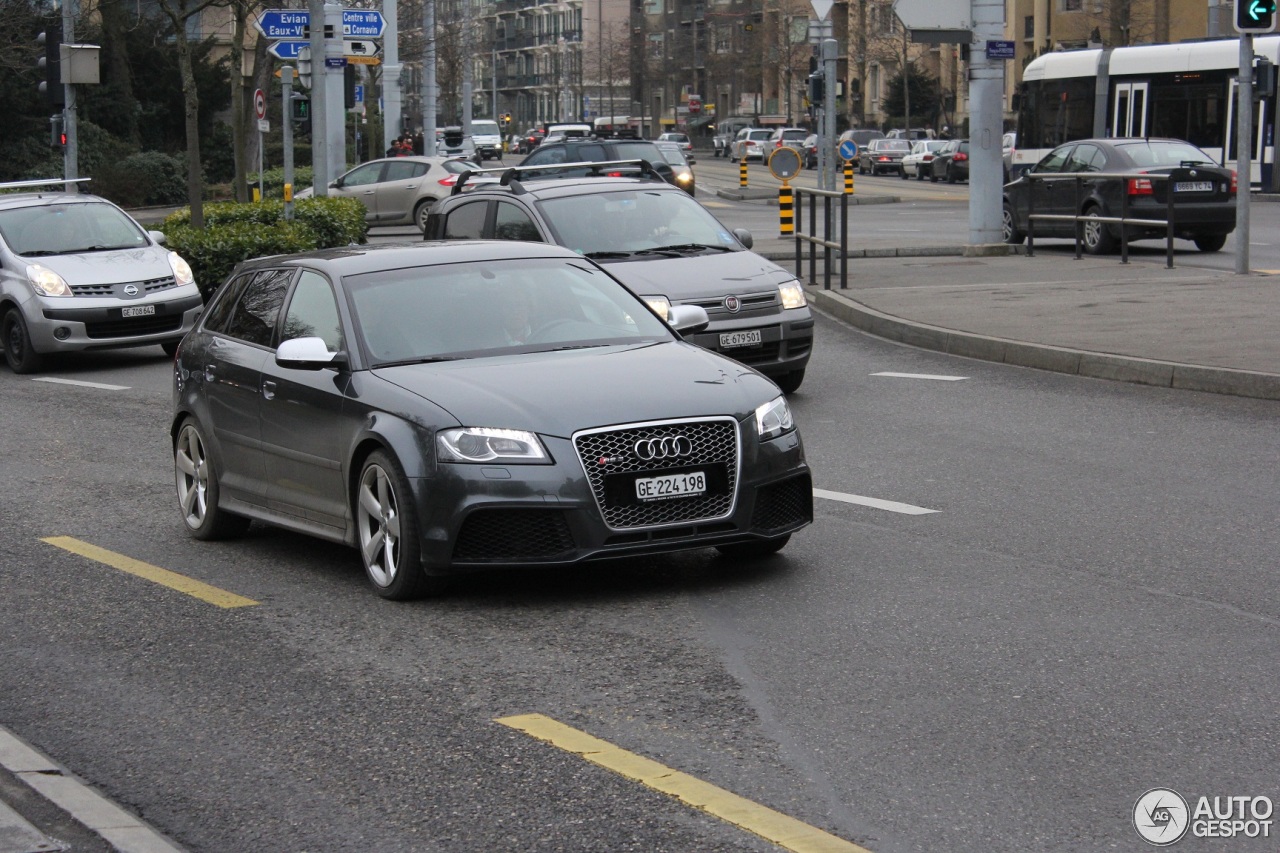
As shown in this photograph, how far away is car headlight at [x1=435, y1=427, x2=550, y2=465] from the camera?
288 inches

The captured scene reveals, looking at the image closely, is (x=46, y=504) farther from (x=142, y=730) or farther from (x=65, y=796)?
(x=65, y=796)

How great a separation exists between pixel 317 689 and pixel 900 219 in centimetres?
3430

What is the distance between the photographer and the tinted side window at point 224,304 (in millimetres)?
9547

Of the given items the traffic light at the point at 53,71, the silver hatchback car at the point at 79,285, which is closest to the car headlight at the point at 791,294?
the silver hatchback car at the point at 79,285

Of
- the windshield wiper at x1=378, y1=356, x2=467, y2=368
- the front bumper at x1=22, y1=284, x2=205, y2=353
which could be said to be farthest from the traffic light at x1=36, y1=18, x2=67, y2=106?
the windshield wiper at x1=378, y1=356, x2=467, y2=368

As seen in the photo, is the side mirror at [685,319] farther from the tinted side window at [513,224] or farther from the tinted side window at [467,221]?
the tinted side window at [467,221]

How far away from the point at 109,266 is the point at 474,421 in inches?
479

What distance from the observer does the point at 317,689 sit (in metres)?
6.32

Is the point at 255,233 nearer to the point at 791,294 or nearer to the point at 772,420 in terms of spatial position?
the point at 791,294

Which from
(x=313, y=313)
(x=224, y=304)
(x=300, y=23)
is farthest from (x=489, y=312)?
(x=300, y=23)

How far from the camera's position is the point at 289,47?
2792 cm

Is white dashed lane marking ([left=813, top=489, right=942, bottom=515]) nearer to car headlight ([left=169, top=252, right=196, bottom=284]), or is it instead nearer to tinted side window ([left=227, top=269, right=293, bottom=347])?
tinted side window ([left=227, top=269, right=293, bottom=347])

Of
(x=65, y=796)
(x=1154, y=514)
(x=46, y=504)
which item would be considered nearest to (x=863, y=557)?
(x=1154, y=514)

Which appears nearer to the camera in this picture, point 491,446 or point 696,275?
point 491,446
